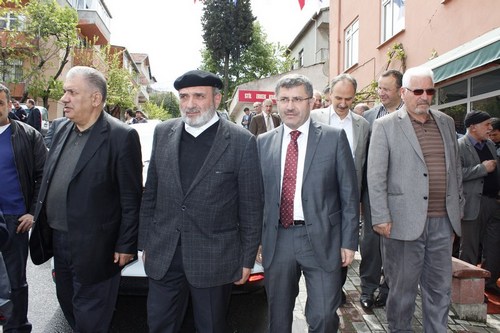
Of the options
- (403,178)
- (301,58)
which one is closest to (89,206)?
(403,178)

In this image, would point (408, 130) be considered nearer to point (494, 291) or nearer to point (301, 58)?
point (494, 291)

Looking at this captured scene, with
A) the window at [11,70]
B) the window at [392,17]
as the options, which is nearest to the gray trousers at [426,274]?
the window at [392,17]

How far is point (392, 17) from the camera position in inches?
492

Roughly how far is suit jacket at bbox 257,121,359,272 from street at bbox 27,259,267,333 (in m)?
1.30

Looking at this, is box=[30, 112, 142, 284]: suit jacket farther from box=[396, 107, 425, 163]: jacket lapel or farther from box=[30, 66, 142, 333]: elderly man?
box=[396, 107, 425, 163]: jacket lapel

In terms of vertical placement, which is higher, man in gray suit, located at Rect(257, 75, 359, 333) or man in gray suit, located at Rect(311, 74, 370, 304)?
man in gray suit, located at Rect(311, 74, 370, 304)

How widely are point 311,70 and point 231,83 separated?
1026 inches

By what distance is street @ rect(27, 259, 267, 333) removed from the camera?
4.05m

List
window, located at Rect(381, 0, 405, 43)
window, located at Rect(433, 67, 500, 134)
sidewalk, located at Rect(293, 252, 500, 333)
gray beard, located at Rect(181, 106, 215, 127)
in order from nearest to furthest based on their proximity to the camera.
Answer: gray beard, located at Rect(181, 106, 215, 127) → sidewalk, located at Rect(293, 252, 500, 333) → window, located at Rect(433, 67, 500, 134) → window, located at Rect(381, 0, 405, 43)

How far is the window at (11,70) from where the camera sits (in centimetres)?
2608

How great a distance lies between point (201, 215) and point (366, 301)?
7.66ft

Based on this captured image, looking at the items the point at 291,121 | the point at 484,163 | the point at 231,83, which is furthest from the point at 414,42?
the point at 231,83

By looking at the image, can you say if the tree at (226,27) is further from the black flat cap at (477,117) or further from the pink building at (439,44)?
the black flat cap at (477,117)

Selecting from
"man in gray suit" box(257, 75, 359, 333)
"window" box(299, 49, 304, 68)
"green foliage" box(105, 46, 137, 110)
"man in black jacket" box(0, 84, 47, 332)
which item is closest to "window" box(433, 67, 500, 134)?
"man in gray suit" box(257, 75, 359, 333)
